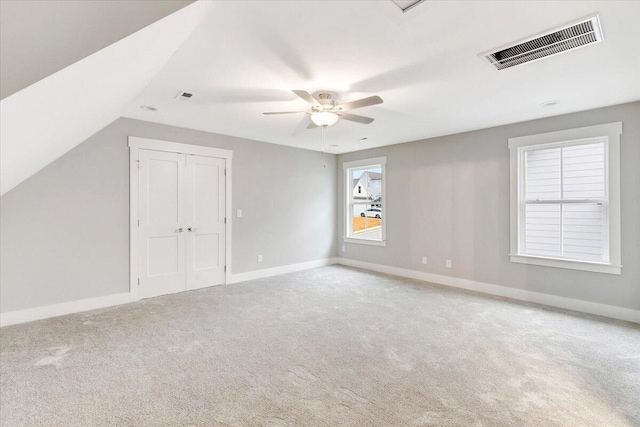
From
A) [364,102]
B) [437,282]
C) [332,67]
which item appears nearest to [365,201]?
[437,282]

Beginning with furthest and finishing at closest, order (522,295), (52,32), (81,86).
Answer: (522,295) → (81,86) → (52,32)

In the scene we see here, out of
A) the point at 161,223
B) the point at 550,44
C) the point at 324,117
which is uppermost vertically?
the point at 550,44

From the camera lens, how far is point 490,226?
4.55 metres

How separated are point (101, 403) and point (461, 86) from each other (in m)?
3.90

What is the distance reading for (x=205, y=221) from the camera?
4820 millimetres

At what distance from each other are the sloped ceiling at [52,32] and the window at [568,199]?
4639 mm

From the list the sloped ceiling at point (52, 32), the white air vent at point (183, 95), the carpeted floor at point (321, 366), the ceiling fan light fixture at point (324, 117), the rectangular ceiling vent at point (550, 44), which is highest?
the white air vent at point (183, 95)

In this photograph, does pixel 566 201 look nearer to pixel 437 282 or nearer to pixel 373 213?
pixel 437 282

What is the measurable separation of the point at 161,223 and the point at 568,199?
550 centimetres

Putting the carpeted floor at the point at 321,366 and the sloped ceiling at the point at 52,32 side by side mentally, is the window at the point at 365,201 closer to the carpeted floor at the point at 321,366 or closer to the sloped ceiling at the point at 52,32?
the carpeted floor at the point at 321,366

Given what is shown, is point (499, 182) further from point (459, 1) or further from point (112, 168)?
point (112, 168)

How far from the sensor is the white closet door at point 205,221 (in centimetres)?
466

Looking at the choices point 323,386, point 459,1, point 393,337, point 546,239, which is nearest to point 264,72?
point 459,1

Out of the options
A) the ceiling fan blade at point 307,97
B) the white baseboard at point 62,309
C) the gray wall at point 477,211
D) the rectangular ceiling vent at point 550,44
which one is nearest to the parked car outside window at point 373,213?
the gray wall at point 477,211
